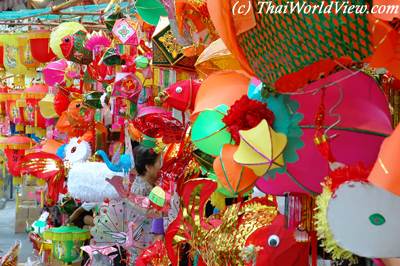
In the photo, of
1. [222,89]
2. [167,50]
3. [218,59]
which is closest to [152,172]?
[167,50]

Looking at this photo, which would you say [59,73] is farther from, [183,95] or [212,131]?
[212,131]

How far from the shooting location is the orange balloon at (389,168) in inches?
38.1

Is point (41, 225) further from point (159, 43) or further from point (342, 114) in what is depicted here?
point (342, 114)

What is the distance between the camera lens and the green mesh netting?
46.1 inches

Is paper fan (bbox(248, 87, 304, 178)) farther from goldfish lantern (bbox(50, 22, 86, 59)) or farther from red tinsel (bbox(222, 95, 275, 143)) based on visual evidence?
goldfish lantern (bbox(50, 22, 86, 59))

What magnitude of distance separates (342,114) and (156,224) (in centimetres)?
176

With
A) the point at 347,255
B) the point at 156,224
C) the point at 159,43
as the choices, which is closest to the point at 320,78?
the point at 347,255

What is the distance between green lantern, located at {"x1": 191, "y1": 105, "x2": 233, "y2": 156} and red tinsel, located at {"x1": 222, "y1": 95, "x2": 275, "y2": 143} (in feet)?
0.25

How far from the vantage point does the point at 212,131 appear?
5.15 ft

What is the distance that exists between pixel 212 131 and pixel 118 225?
6.04 feet

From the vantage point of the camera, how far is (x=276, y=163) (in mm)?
1404

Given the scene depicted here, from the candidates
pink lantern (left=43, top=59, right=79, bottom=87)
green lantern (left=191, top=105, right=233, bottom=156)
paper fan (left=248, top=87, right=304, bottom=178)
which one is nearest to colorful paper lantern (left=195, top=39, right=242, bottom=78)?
green lantern (left=191, top=105, right=233, bottom=156)

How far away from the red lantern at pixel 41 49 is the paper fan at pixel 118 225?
2902mm

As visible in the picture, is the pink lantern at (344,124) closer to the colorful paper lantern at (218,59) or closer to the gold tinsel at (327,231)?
the gold tinsel at (327,231)
